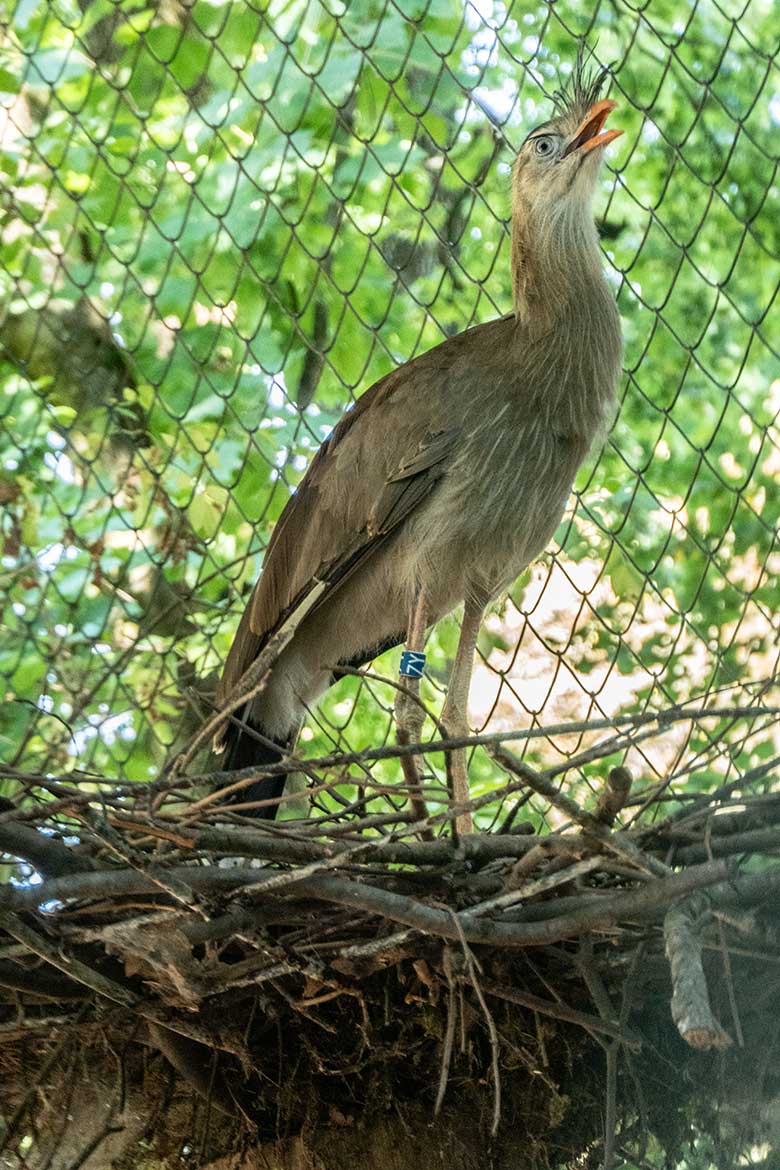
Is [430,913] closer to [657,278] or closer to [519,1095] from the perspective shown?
[519,1095]

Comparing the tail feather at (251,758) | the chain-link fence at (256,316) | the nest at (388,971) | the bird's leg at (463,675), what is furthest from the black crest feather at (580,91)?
the nest at (388,971)

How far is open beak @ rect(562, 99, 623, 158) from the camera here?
2465 millimetres

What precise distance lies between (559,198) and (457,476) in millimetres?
497

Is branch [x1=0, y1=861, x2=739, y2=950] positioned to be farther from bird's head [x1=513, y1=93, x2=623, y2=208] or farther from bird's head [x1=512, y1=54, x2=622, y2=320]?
bird's head [x1=513, y1=93, x2=623, y2=208]

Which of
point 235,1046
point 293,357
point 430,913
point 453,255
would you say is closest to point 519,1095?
point 235,1046

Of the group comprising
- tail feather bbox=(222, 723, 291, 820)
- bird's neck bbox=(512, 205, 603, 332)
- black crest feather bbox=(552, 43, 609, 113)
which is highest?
black crest feather bbox=(552, 43, 609, 113)

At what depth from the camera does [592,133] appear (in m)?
2.55

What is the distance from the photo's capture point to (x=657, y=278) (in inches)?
179

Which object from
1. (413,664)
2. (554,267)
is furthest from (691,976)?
(554,267)

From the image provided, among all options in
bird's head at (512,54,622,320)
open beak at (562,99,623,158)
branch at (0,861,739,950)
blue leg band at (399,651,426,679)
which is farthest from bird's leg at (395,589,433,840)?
open beak at (562,99,623,158)

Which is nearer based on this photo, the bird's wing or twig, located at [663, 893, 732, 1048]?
twig, located at [663, 893, 732, 1048]

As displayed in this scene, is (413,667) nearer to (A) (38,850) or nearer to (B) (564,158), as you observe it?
(A) (38,850)

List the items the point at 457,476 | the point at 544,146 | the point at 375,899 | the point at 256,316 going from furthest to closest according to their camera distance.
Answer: the point at 256,316, the point at 544,146, the point at 457,476, the point at 375,899

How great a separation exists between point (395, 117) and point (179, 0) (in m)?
0.55
